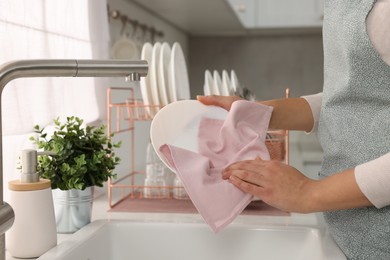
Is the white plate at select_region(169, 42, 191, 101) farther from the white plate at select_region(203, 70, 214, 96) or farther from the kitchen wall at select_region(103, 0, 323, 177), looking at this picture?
Answer: the kitchen wall at select_region(103, 0, 323, 177)

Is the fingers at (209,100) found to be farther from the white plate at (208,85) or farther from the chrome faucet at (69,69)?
the white plate at (208,85)

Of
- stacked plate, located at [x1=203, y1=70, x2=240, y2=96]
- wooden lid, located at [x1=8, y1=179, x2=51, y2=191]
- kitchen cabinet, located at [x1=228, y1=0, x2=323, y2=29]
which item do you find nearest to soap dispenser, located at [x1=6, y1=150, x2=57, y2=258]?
wooden lid, located at [x1=8, y1=179, x2=51, y2=191]

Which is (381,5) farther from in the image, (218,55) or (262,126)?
(218,55)

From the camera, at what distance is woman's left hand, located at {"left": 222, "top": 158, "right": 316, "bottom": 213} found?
0.86 metres

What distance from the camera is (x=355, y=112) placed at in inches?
35.0

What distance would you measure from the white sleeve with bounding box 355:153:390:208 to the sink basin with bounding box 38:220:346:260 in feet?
1.05

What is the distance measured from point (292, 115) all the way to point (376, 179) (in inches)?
14.0

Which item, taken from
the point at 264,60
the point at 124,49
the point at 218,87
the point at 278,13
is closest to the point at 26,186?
the point at 218,87

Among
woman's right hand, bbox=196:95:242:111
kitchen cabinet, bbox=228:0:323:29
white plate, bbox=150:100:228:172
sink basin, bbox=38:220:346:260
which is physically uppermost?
kitchen cabinet, bbox=228:0:323:29

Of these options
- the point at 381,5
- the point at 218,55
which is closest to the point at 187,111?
the point at 381,5

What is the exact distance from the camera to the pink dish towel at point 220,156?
0.93 m

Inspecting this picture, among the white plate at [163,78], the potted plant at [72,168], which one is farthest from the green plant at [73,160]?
the white plate at [163,78]

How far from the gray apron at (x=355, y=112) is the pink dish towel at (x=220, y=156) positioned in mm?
137

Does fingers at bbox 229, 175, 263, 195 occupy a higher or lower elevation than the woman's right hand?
lower
